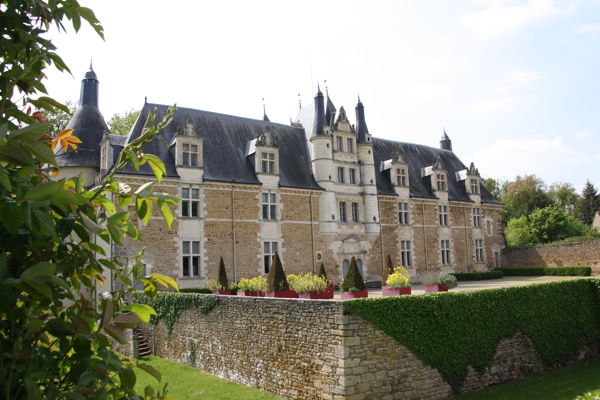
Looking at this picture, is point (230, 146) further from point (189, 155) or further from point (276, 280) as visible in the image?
point (276, 280)

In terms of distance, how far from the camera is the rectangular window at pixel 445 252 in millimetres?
32844

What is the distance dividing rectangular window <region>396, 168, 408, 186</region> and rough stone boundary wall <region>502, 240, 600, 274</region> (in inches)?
488

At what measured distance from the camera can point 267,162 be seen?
2494 cm

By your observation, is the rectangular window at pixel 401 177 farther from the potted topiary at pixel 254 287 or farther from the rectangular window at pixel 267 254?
the potted topiary at pixel 254 287

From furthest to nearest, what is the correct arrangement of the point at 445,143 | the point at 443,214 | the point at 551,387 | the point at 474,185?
1. the point at 445,143
2. the point at 474,185
3. the point at 443,214
4. the point at 551,387

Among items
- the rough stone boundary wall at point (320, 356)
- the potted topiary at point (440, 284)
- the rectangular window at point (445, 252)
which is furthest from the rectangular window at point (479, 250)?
the rough stone boundary wall at point (320, 356)

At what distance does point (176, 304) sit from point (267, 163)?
434 inches

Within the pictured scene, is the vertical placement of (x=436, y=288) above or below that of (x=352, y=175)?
below

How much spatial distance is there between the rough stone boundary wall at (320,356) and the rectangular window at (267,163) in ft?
39.5

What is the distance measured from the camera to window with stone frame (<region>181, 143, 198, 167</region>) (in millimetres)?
22406

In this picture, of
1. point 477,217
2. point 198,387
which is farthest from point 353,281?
point 477,217

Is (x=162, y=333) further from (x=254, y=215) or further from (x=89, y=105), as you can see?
(x=89, y=105)

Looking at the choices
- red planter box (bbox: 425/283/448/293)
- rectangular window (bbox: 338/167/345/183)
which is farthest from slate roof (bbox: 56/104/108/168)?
red planter box (bbox: 425/283/448/293)

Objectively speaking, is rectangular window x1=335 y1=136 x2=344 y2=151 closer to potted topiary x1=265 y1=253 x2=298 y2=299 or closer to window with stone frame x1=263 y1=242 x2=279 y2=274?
window with stone frame x1=263 y1=242 x2=279 y2=274
